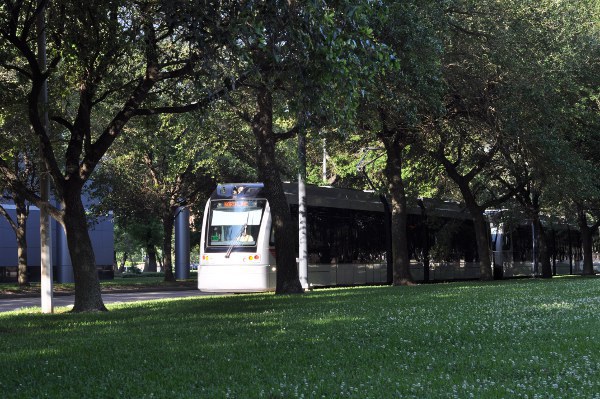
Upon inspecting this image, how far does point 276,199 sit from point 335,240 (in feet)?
25.6

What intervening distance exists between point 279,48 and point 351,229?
19.9 meters

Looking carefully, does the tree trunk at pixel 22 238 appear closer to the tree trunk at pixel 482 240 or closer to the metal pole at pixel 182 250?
the metal pole at pixel 182 250

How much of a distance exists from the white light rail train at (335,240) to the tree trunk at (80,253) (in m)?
9.16

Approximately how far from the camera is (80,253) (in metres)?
17.4

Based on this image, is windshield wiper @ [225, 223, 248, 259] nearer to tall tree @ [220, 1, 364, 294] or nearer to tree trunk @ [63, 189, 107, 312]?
tree trunk @ [63, 189, 107, 312]

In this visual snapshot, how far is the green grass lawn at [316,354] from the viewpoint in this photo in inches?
274

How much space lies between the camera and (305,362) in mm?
8422

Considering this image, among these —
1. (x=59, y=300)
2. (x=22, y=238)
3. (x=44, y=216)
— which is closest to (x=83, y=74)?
(x=44, y=216)

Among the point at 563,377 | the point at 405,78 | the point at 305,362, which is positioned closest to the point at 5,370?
the point at 305,362

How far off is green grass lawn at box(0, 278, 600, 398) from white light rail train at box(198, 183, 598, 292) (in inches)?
A: 436

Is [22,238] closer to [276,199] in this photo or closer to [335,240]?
[335,240]

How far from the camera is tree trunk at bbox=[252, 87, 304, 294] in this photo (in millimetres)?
22578

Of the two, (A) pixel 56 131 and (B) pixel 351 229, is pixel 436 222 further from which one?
(A) pixel 56 131

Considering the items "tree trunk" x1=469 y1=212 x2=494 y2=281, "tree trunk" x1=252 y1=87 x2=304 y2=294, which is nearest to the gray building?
"tree trunk" x1=469 y1=212 x2=494 y2=281
